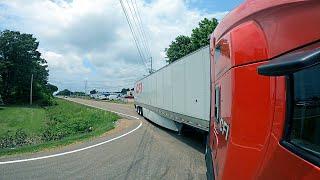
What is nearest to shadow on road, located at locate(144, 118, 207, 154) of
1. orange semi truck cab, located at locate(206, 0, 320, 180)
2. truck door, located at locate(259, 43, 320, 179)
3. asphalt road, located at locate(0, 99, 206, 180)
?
asphalt road, located at locate(0, 99, 206, 180)

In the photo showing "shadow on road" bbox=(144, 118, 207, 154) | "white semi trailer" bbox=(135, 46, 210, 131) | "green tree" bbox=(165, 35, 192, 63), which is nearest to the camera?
"white semi trailer" bbox=(135, 46, 210, 131)

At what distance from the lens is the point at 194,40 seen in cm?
5231

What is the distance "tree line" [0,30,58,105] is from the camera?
89688mm

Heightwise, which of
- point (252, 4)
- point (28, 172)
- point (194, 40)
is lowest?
point (28, 172)

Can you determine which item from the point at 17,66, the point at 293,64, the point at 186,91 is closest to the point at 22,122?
the point at 186,91

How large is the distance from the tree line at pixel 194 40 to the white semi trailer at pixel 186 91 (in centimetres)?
2054

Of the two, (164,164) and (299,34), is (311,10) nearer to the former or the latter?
(299,34)

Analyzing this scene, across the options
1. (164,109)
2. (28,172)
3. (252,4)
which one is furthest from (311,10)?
(164,109)

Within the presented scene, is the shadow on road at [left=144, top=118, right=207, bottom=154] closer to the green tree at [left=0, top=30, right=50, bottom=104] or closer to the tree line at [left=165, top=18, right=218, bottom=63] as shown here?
the tree line at [left=165, top=18, right=218, bottom=63]

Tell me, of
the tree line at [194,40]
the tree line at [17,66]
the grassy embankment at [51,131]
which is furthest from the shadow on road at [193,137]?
the tree line at [17,66]

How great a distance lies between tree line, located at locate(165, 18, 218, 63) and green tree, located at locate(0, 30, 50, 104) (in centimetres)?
3811

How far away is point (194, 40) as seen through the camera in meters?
52.3

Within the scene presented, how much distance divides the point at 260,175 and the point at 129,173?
7.78m

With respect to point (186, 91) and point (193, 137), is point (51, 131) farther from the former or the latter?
point (186, 91)
